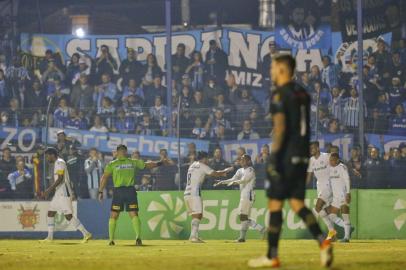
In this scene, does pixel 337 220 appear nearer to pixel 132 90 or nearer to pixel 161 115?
Answer: pixel 161 115

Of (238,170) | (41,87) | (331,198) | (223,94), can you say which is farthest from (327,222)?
(41,87)

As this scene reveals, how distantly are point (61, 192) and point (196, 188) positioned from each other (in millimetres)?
3395

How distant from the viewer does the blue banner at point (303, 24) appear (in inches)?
1254

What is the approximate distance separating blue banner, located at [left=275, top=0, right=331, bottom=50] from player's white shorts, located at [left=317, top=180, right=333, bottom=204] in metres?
8.04

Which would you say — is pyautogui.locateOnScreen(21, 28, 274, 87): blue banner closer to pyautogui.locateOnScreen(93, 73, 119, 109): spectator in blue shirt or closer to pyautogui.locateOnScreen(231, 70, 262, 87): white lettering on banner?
pyautogui.locateOnScreen(231, 70, 262, 87): white lettering on banner

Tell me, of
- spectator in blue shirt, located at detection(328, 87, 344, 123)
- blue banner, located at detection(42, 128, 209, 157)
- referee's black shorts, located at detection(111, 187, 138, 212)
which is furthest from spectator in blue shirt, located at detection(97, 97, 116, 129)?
spectator in blue shirt, located at detection(328, 87, 344, 123)

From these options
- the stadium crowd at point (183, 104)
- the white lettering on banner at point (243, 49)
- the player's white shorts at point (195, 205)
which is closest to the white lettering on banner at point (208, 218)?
the stadium crowd at point (183, 104)

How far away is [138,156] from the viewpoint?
2717 cm

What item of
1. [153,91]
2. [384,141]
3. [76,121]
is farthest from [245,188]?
[153,91]

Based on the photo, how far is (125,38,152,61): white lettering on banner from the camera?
3262 cm

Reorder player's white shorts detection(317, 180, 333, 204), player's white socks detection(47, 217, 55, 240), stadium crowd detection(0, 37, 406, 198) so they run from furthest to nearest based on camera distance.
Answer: stadium crowd detection(0, 37, 406, 198)
player's white socks detection(47, 217, 55, 240)
player's white shorts detection(317, 180, 333, 204)

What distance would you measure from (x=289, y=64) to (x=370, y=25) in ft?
66.6

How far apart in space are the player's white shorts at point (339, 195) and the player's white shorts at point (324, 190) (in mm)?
216

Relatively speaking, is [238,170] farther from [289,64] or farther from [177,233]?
[289,64]
